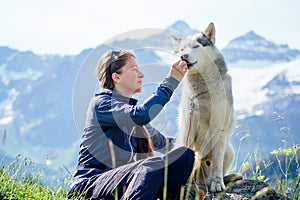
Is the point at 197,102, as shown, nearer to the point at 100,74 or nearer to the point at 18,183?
the point at 100,74

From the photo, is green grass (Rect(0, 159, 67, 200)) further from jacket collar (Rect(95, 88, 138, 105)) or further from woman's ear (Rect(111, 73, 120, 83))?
woman's ear (Rect(111, 73, 120, 83))

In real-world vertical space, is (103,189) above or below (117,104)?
below

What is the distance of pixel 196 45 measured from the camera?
605 cm

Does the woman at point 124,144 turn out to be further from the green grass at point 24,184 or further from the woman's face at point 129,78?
the green grass at point 24,184

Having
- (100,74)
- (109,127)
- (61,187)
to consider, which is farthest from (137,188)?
(100,74)

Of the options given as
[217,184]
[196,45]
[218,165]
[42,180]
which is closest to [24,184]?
[42,180]

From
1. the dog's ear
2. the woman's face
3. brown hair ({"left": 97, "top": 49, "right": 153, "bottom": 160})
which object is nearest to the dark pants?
brown hair ({"left": 97, "top": 49, "right": 153, "bottom": 160})

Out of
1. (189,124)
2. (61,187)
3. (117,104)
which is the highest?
(117,104)

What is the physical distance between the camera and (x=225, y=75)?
6145 millimetres

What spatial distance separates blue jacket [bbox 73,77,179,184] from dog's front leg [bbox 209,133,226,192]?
1.11m

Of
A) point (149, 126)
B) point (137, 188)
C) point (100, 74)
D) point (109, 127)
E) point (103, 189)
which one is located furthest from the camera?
point (149, 126)

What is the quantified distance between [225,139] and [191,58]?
1.11 metres

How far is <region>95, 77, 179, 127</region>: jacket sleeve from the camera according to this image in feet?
15.0

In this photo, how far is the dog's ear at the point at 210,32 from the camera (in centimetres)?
616
